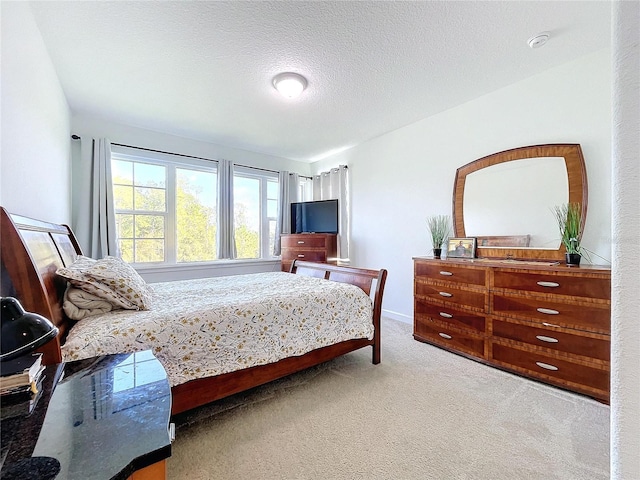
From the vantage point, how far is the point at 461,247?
9.54ft

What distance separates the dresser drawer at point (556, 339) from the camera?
185 cm

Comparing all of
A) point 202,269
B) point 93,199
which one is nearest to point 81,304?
point 93,199

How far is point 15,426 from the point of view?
0.61m

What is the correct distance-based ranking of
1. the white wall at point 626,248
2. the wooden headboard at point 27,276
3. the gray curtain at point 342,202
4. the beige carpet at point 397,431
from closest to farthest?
the white wall at point 626,248 → the wooden headboard at point 27,276 → the beige carpet at point 397,431 → the gray curtain at point 342,202

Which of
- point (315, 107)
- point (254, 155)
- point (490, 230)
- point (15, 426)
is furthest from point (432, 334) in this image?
point (254, 155)

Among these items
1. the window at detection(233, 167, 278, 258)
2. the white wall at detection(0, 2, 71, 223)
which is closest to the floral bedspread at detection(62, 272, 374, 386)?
the white wall at detection(0, 2, 71, 223)

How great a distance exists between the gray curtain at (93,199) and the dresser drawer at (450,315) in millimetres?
3640

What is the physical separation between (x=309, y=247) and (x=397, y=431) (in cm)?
292

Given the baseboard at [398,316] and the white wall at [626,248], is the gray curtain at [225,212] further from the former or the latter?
the white wall at [626,248]

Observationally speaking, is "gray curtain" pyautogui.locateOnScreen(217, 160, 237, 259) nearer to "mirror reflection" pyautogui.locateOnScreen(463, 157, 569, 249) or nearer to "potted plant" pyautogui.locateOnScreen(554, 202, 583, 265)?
"mirror reflection" pyautogui.locateOnScreen(463, 157, 569, 249)

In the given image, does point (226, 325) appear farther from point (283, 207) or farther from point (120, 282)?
point (283, 207)

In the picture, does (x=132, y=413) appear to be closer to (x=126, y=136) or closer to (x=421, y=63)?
(x=421, y=63)

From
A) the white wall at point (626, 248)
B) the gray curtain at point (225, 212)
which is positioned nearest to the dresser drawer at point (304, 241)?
the gray curtain at point (225, 212)

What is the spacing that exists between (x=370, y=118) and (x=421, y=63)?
111 centimetres
